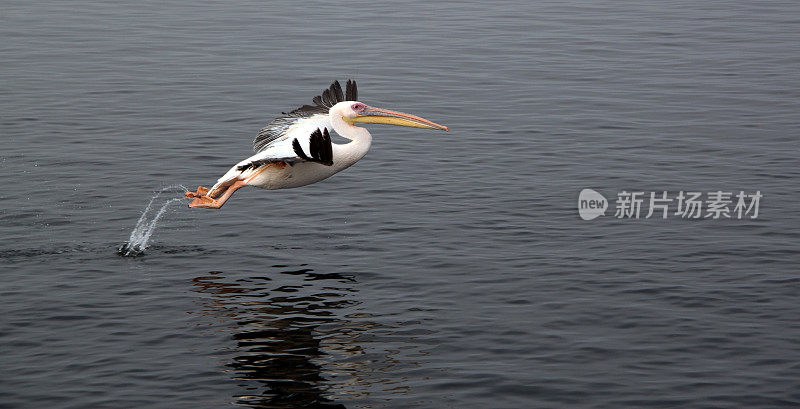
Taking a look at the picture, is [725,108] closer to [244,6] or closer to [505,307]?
[505,307]

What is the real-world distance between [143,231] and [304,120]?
473 cm

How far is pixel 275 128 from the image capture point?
56.2ft

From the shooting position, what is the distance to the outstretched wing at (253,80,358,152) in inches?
669

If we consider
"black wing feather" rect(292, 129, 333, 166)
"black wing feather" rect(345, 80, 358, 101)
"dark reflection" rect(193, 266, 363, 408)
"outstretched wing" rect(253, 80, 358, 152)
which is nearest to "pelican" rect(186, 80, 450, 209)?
"outstretched wing" rect(253, 80, 358, 152)

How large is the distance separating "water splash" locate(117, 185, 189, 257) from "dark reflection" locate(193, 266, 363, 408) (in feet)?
6.08

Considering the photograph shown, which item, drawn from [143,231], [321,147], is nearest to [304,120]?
[321,147]

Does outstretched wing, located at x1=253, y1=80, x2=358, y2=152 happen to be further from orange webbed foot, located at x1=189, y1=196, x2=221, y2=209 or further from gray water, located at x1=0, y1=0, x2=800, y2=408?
gray water, located at x1=0, y1=0, x2=800, y2=408

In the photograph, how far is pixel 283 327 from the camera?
1619cm

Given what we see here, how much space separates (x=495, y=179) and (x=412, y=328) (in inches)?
320

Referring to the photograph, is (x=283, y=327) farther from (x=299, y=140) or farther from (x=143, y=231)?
(x=143, y=231)

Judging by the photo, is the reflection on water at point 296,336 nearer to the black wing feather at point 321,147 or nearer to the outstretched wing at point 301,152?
the outstretched wing at point 301,152

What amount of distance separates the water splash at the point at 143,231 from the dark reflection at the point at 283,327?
1.85 meters

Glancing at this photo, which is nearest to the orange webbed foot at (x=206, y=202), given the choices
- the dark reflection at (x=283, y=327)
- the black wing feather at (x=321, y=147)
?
the dark reflection at (x=283, y=327)

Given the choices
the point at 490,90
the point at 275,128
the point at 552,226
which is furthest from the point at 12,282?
the point at 490,90
